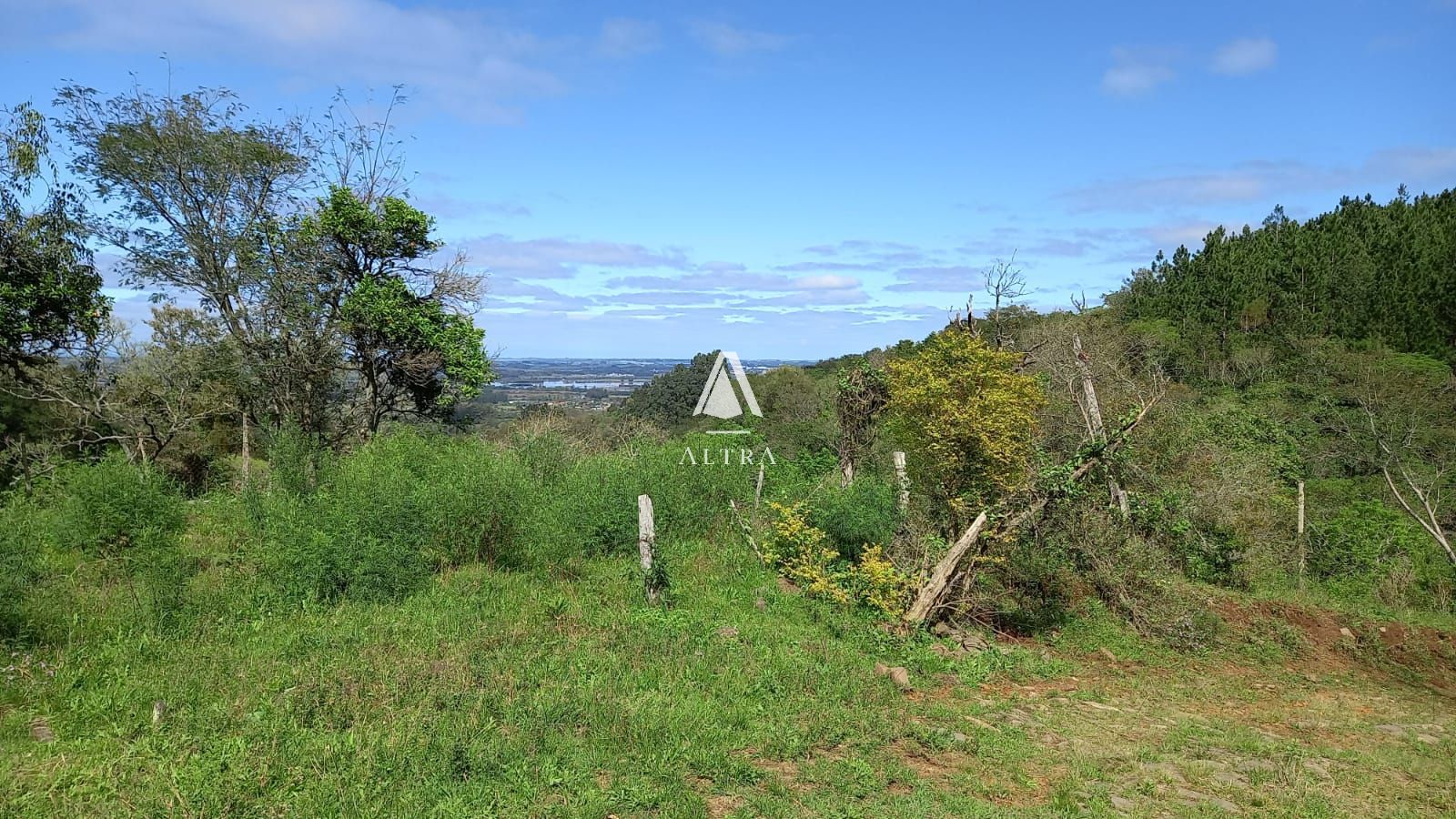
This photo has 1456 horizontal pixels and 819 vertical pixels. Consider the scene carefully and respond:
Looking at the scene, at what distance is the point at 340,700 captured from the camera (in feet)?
16.1

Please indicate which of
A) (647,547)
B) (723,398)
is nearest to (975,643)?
(647,547)

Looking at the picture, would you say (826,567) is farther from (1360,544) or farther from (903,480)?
(1360,544)

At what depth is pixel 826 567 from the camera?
28.1ft

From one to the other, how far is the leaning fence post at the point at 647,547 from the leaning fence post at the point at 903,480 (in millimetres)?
3008

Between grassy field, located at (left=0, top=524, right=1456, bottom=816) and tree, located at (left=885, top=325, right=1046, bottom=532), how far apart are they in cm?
183

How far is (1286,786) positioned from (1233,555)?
6.97 meters

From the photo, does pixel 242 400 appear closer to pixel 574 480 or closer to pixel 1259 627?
pixel 574 480

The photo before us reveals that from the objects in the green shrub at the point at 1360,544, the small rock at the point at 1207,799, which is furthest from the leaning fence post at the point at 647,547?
the green shrub at the point at 1360,544

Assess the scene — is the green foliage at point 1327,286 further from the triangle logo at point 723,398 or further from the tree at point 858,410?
the tree at point 858,410

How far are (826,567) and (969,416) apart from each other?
2355 millimetres

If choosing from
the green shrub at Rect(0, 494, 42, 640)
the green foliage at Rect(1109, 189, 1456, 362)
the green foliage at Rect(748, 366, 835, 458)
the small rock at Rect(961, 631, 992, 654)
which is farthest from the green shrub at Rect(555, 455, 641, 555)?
the green foliage at Rect(1109, 189, 1456, 362)

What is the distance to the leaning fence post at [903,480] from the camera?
29.1 feet

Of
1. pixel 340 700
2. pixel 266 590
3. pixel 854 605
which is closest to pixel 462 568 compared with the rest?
pixel 266 590

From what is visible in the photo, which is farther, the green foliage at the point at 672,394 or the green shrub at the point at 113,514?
the green foliage at the point at 672,394
